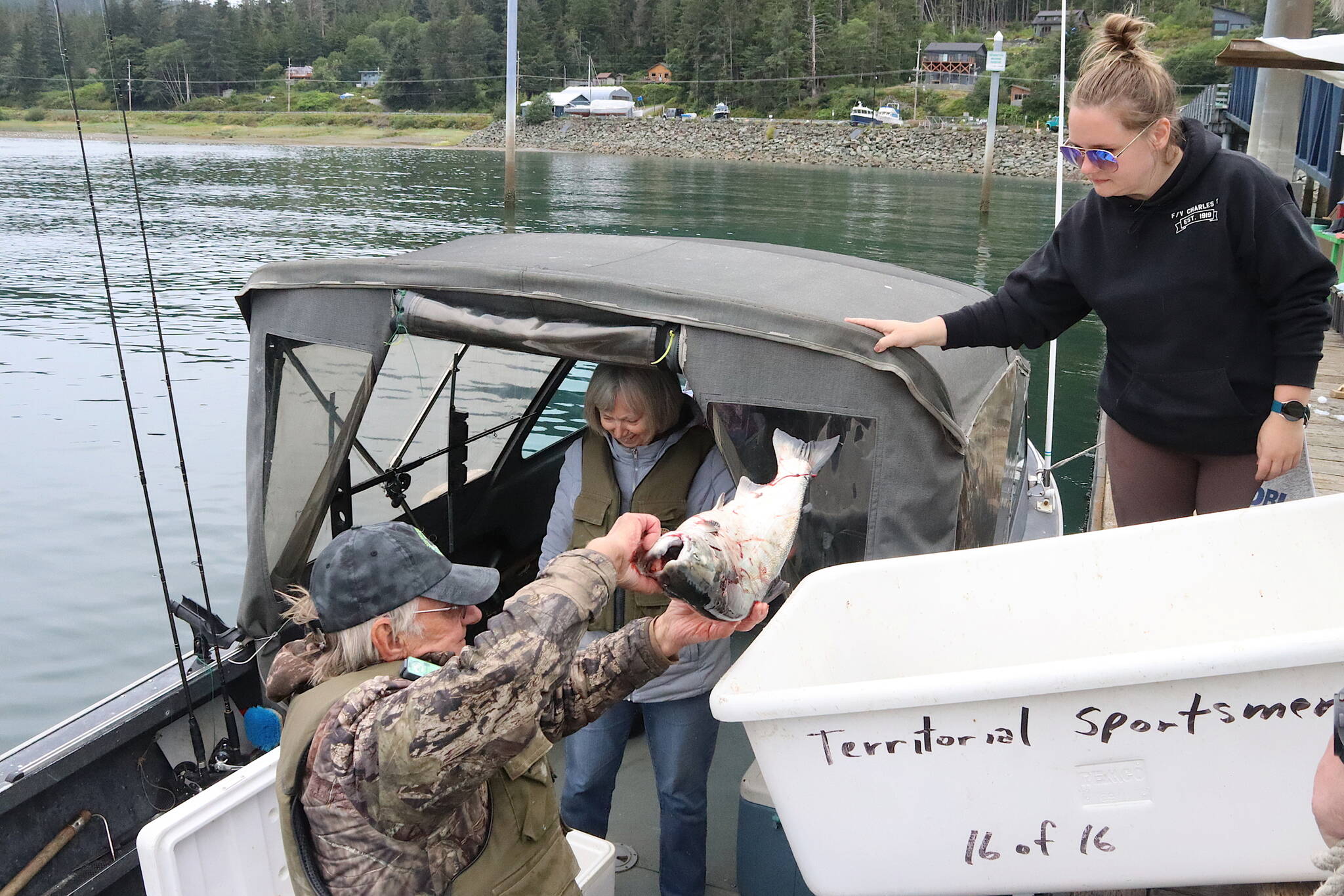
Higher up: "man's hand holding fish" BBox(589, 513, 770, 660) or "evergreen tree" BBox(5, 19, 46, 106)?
"evergreen tree" BBox(5, 19, 46, 106)

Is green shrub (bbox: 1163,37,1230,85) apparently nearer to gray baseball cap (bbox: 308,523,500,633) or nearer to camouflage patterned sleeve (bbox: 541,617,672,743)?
camouflage patterned sleeve (bbox: 541,617,672,743)

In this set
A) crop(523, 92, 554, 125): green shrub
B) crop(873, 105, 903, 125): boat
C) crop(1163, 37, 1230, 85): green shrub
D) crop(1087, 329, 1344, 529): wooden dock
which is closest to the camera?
crop(1087, 329, 1344, 529): wooden dock

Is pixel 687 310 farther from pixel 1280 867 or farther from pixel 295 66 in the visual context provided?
pixel 295 66

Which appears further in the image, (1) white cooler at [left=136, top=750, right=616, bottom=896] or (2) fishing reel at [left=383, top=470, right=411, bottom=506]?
(2) fishing reel at [left=383, top=470, right=411, bottom=506]

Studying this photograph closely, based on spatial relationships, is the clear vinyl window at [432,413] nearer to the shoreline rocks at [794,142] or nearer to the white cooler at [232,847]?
the white cooler at [232,847]

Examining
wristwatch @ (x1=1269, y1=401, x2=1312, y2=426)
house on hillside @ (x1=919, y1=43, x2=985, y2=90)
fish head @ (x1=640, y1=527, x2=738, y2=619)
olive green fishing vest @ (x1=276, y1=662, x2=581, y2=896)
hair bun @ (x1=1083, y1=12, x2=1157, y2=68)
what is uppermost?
house on hillside @ (x1=919, y1=43, x2=985, y2=90)

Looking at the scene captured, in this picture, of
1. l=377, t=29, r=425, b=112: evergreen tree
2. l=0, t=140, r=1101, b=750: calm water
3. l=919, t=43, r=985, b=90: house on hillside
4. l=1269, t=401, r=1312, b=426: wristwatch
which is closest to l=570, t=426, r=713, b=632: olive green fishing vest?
l=1269, t=401, r=1312, b=426: wristwatch

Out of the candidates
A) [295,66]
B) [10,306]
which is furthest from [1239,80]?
[295,66]

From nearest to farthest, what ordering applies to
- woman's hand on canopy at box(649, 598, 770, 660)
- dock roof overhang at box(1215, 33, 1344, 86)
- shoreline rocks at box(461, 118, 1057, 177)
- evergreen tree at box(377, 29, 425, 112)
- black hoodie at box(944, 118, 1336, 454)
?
woman's hand on canopy at box(649, 598, 770, 660) < black hoodie at box(944, 118, 1336, 454) < dock roof overhang at box(1215, 33, 1344, 86) < shoreline rocks at box(461, 118, 1057, 177) < evergreen tree at box(377, 29, 425, 112)

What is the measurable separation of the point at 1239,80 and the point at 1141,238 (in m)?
30.7

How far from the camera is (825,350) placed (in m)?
2.80

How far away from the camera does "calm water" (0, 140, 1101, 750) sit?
9.76m

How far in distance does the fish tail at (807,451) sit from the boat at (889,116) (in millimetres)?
76346

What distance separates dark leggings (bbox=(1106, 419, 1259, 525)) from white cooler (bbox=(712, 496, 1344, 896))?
281 mm
